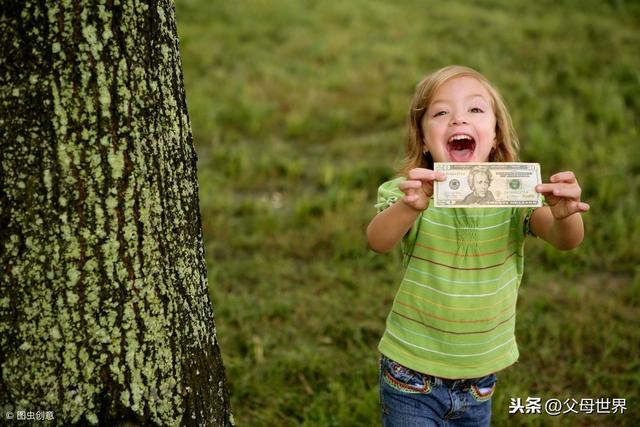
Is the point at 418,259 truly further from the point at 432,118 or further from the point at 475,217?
the point at 432,118

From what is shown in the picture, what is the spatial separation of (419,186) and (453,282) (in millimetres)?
395

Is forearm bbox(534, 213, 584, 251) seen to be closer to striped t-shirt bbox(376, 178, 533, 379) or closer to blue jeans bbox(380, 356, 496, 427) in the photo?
striped t-shirt bbox(376, 178, 533, 379)

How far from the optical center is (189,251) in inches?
81.4

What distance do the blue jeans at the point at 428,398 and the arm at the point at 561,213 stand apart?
21.4 inches

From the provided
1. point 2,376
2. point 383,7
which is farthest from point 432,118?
point 383,7

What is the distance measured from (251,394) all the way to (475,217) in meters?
1.69

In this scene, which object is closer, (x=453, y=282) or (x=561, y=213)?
(x=561, y=213)

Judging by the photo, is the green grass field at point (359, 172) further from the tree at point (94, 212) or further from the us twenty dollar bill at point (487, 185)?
the tree at point (94, 212)

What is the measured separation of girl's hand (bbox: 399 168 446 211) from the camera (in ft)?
6.52

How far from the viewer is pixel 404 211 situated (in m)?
2.07

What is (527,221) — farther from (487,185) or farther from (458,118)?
(458,118)

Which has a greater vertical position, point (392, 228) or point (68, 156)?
point (68, 156)

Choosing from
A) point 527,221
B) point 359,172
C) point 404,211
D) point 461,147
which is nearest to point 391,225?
point 404,211

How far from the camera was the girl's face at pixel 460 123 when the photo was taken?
2.22 m
